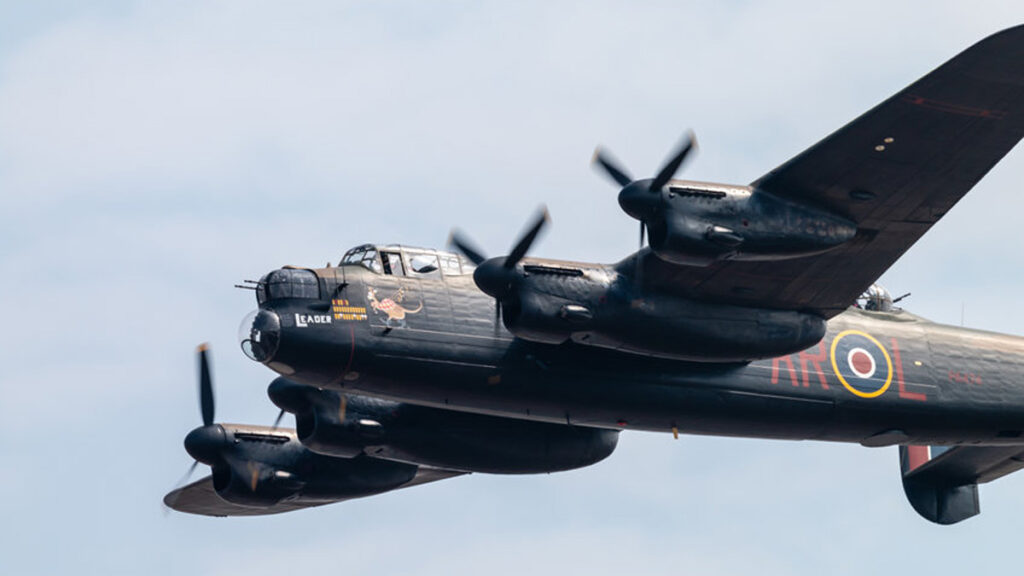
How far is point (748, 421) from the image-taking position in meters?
35.7

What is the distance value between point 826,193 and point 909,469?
11.9 m

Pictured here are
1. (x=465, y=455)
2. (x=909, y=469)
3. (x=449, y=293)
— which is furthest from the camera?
(x=909, y=469)

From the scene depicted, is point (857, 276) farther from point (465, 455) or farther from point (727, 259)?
point (465, 455)

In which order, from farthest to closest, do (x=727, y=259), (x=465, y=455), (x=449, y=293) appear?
(x=465, y=455)
(x=449, y=293)
(x=727, y=259)

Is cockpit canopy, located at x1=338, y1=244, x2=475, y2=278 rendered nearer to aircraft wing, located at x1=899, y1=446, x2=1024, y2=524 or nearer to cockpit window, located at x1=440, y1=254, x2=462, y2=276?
cockpit window, located at x1=440, y1=254, x2=462, y2=276

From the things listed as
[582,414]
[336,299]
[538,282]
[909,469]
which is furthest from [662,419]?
[909,469]

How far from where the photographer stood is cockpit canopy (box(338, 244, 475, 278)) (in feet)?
113

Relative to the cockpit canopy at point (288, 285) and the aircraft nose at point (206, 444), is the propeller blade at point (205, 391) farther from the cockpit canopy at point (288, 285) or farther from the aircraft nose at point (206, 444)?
the cockpit canopy at point (288, 285)

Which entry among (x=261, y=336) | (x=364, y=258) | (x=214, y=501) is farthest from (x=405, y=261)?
(x=214, y=501)

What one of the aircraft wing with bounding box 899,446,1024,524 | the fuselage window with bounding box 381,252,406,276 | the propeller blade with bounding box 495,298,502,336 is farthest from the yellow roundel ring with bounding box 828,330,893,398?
the fuselage window with bounding box 381,252,406,276

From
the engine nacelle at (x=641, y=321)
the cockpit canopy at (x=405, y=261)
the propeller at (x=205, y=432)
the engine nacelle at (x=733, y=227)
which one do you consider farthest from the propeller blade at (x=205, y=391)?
the engine nacelle at (x=733, y=227)

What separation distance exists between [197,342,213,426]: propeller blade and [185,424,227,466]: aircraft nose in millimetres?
511

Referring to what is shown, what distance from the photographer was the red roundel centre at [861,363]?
119 feet

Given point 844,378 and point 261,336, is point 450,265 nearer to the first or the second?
point 261,336
